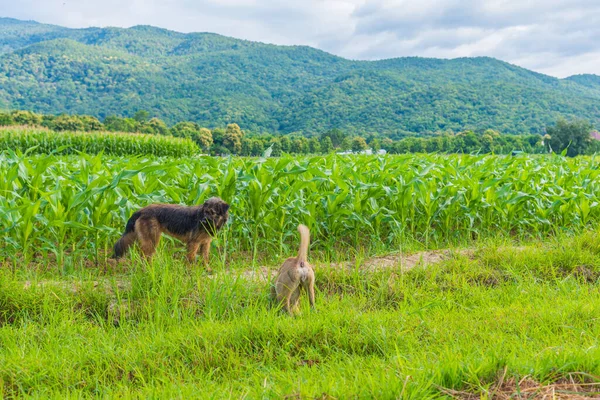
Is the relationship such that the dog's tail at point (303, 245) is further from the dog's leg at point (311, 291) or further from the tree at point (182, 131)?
the tree at point (182, 131)

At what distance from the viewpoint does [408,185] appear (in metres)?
5.27

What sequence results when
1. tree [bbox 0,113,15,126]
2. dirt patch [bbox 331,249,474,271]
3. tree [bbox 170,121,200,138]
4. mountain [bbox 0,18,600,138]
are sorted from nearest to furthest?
dirt patch [bbox 331,249,474,271] → tree [bbox 0,113,15,126] → tree [bbox 170,121,200,138] → mountain [bbox 0,18,600,138]

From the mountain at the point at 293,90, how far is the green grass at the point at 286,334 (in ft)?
194

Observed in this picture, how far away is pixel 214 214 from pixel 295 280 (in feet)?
3.18

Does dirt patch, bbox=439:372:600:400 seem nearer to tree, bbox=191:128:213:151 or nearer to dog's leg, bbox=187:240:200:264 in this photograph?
dog's leg, bbox=187:240:200:264

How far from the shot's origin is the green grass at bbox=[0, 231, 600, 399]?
7.31 feet

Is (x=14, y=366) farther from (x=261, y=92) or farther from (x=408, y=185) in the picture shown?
(x=261, y=92)

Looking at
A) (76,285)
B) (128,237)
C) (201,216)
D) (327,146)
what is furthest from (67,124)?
(201,216)

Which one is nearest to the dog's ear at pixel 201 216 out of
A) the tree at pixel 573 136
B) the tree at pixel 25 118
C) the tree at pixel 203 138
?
the tree at pixel 203 138

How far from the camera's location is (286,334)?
288 cm

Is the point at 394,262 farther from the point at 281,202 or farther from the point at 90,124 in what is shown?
the point at 90,124

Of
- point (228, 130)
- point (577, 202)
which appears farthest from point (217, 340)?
point (228, 130)

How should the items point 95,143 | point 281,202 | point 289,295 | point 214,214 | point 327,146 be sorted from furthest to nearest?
point 327,146
point 95,143
point 281,202
point 214,214
point 289,295

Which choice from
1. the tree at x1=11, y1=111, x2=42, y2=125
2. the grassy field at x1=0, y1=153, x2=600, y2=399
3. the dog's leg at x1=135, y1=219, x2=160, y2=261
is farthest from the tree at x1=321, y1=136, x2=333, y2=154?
the tree at x1=11, y1=111, x2=42, y2=125
